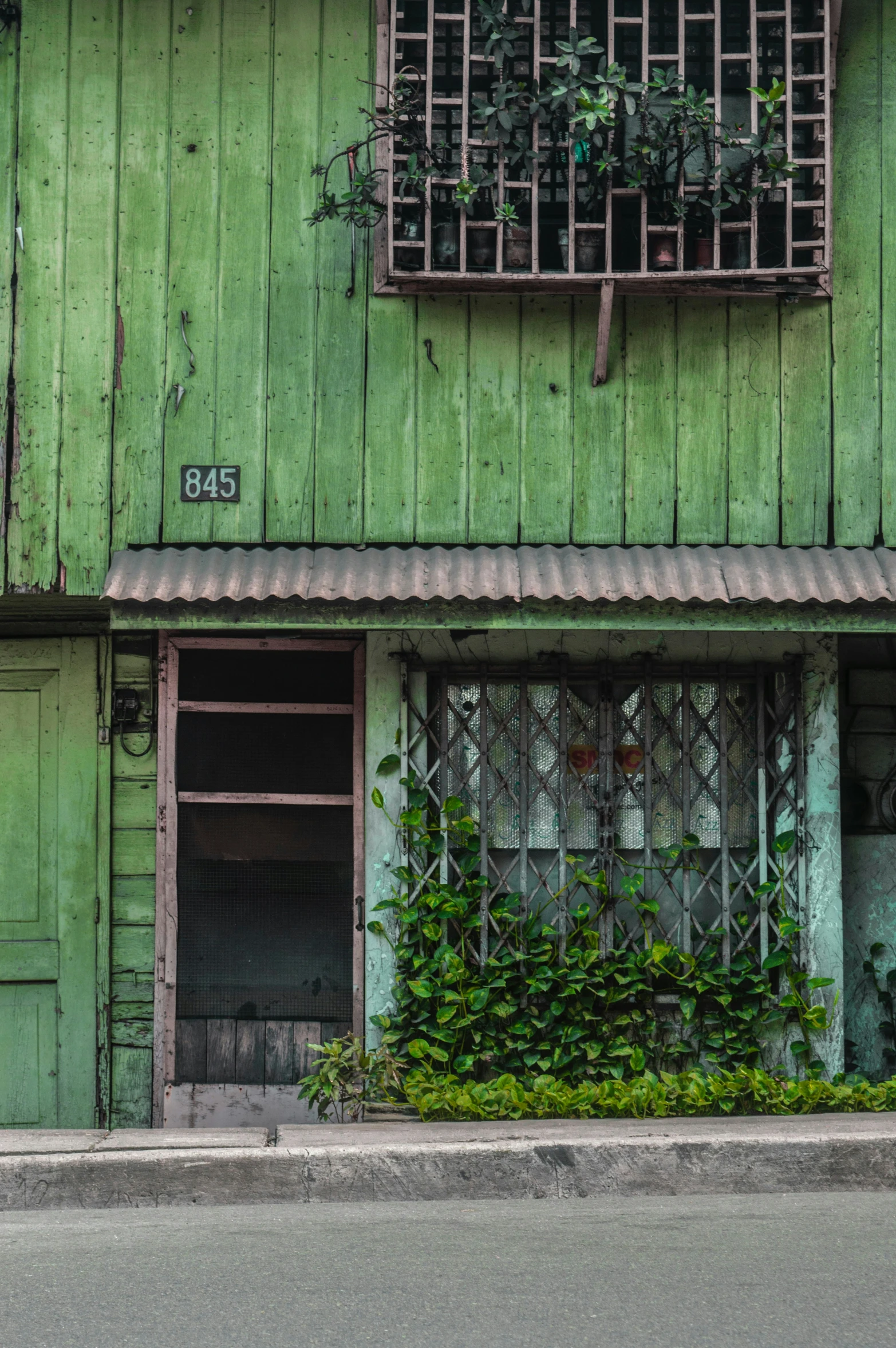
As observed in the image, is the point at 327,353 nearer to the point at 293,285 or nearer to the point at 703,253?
the point at 293,285

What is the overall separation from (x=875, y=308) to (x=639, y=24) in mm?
1798

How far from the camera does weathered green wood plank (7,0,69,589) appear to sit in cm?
648

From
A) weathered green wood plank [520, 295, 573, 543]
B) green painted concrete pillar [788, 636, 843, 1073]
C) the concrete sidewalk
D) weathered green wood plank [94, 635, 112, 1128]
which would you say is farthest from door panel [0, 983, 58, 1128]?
green painted concrete pillar [788, 636, 843, 1073]

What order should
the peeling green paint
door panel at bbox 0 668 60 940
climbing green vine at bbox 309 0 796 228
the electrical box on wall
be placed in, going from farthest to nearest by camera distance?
the electrical box on wall
the peeling green paint
door panel at bbox 0 668 60 940
climbing green vine at bbox 309 0 796 228

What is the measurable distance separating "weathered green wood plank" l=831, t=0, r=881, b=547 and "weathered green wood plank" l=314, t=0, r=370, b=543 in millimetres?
2375

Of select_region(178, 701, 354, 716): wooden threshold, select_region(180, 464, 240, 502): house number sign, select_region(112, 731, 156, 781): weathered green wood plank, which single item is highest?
select_region(180, 464, 240, 502): house number sign

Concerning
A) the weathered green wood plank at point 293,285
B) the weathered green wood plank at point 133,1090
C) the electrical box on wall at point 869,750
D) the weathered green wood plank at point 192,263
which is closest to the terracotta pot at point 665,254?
the weathered green wood plank at point 293,285

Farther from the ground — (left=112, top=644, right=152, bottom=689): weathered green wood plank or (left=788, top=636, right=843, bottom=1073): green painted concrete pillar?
(left=112, top=644, right=152, bottom=689): weathered green wood plank

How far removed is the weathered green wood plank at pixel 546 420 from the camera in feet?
21.4

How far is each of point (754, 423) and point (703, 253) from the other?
865 mm

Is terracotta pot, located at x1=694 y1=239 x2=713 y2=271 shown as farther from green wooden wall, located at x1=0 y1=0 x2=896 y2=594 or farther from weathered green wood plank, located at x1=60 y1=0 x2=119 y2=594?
weathered green wood plank, located at x1=60 y1=0 x2=119 y2=594

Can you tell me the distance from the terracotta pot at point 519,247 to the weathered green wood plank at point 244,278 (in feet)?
3.94

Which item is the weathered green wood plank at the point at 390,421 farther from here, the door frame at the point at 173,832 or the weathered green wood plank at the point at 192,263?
the weathered green wood plank at the point at 192,263

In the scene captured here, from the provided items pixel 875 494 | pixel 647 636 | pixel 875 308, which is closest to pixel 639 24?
pixel 875 308
